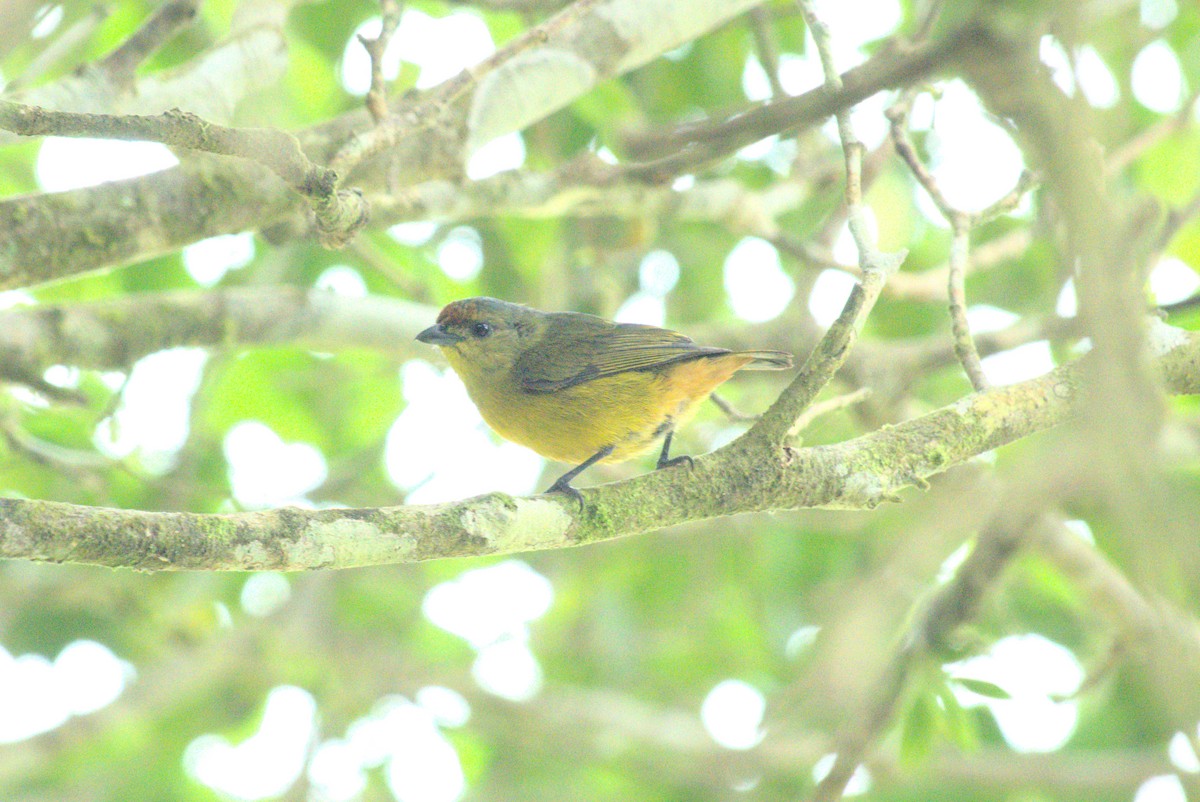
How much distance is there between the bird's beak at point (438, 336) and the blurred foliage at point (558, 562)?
26.1 inches

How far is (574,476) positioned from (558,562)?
3.40 metres

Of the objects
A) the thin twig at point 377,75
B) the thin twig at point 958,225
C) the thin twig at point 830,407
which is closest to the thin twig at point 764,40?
the thin twig at point 958,225

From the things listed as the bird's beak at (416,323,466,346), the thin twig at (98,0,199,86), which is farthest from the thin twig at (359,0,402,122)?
the bird's beak at (416,323,466,346)

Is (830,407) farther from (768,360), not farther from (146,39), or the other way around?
(146,39)

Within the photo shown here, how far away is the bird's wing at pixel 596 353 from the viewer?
500 centimetres

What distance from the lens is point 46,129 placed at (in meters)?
2.69

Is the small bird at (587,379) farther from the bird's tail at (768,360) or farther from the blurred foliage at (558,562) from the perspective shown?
the blurred foliage at (558,562)

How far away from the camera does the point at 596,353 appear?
17.3ft

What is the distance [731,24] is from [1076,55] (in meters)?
5.67

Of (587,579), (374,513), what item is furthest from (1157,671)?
(587,579)

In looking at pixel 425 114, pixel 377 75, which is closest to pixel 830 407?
pixel 425 114

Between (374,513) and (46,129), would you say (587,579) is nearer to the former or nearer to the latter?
(374,513)

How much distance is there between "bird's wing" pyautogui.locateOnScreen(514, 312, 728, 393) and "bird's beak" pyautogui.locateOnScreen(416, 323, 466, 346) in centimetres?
32

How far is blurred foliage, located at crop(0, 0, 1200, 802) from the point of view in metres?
6.01
